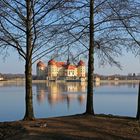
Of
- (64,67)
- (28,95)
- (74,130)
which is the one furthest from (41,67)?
Answer: (74,130)

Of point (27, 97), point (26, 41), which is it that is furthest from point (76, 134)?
point (26, 41)

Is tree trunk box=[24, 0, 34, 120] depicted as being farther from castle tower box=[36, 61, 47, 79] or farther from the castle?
castle tower box=[36, 61, 47, 79]

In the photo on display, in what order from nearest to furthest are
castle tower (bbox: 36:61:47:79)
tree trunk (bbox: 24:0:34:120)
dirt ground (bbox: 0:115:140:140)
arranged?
dirt ground (bbox: 0:115:140:140)
tree trunk (bbox: 24:0:34:120)
castle tower (bbox: 36:61:47:79)

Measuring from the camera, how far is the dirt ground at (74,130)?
11719 millimetres

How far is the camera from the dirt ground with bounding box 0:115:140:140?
11.7m

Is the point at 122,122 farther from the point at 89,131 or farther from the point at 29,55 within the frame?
the point at 29,55

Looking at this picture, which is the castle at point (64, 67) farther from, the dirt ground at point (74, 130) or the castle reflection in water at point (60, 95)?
the dirt ground at point (74, 130)

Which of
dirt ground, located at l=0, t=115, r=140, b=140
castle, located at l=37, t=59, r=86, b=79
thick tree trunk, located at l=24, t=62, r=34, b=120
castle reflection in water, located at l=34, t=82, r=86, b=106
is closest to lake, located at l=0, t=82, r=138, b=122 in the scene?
castle reflection in water, located at l=34, t=82, r=86, b=106

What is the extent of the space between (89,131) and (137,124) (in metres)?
2.81

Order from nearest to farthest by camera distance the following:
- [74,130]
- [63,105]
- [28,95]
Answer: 1. [74,130]
2. [28,95]
3. [63,105]

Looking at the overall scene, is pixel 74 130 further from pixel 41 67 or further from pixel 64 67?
pixel 41 67

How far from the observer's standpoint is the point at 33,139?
11266 mm

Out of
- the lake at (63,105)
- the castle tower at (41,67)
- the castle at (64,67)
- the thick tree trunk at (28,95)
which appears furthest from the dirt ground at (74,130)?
the lake at (63,105)

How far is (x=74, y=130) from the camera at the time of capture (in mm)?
12695
